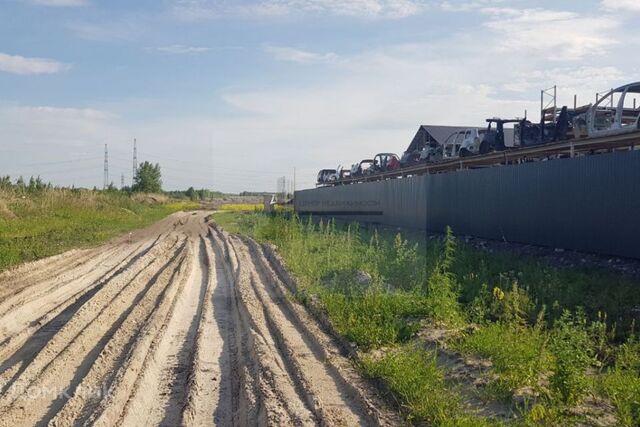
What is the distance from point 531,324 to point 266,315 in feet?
13.5

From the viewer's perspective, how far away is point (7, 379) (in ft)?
22.0

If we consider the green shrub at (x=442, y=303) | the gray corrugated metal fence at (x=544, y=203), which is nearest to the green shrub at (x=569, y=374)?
the green shrub at (x=442, y=303)

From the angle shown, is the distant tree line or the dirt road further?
the distant tree line

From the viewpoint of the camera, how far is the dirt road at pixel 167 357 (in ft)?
18.7

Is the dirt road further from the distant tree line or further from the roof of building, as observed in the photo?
the distant tree line

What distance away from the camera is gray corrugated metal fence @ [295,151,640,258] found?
1270 centimetres

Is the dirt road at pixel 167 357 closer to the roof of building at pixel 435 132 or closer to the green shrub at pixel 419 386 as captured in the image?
the green shrub at pixel 419 386

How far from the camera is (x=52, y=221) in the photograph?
32.1 meters

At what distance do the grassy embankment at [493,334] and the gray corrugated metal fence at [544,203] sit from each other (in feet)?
3.58

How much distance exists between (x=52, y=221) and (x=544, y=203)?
2557 cm

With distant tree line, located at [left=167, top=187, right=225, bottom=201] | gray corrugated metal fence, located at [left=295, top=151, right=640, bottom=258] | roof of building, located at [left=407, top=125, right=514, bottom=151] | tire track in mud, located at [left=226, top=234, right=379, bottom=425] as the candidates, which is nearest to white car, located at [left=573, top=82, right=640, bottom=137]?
gray corrugated metal fence, located at [left=295, top=151, right=640, bottom=258]

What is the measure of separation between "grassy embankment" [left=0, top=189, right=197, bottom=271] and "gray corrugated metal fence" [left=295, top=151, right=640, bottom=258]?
12.8 metres

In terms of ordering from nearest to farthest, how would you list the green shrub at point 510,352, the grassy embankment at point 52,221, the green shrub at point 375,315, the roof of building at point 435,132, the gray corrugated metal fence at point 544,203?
the green shrub at point 510,352, the green shrub at point 375,315, the gray corrugated metal fence at point 544,203, the grassy embankment at point 52,221, the roof of building at point 435,132

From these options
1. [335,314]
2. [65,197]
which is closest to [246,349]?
[335,314]
